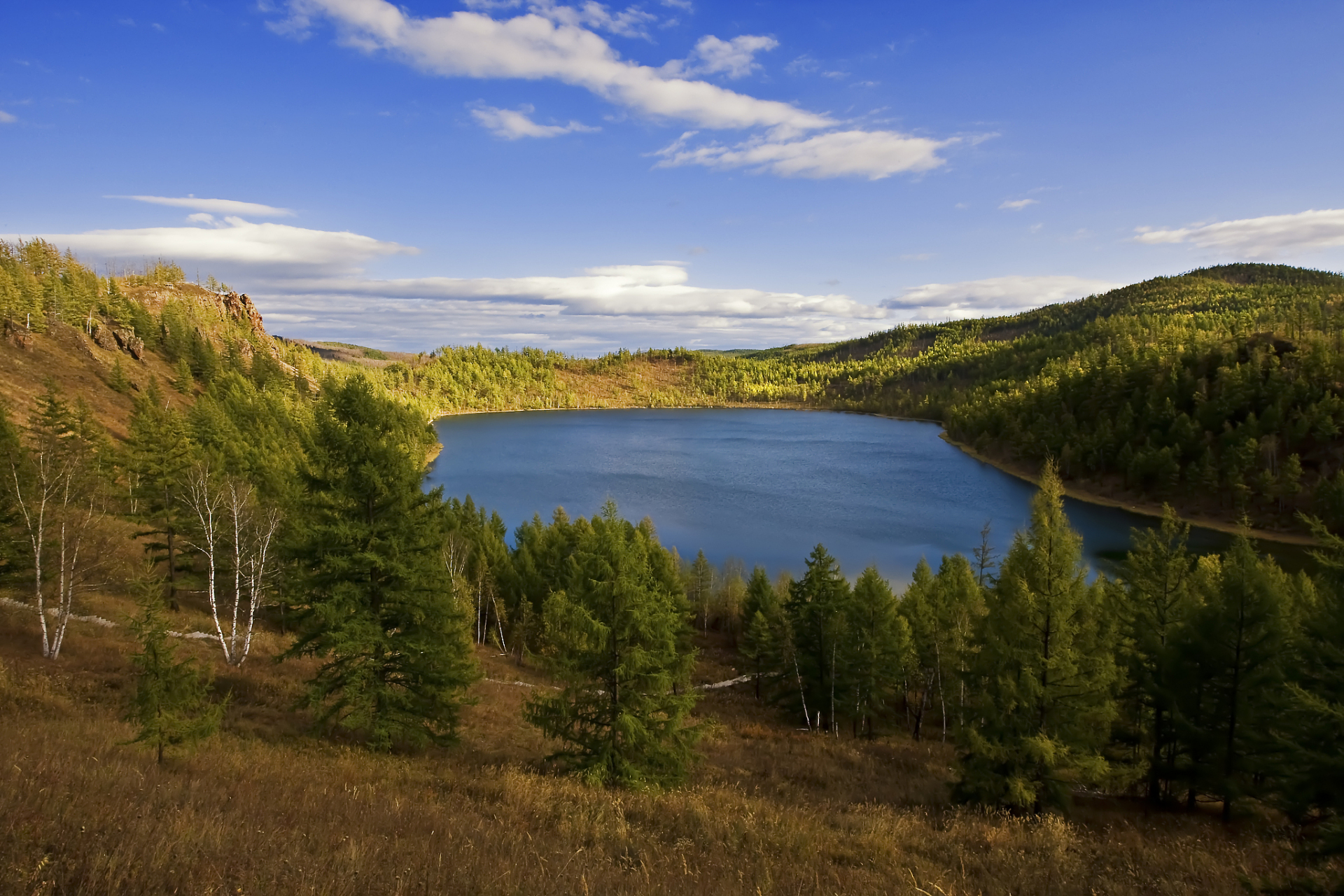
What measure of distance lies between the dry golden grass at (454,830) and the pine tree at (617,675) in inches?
42.4

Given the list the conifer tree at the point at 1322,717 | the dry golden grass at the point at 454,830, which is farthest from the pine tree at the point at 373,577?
the conifer tree at the point at 1322,717

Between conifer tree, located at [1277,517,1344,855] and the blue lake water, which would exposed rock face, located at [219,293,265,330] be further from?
conifer tree, located at [1277,517,1344,855]

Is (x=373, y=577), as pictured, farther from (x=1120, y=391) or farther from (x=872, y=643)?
(x=1120, y=391)

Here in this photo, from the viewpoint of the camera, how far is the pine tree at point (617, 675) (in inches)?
536

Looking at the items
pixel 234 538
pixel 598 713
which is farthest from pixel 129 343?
pixel 598 713

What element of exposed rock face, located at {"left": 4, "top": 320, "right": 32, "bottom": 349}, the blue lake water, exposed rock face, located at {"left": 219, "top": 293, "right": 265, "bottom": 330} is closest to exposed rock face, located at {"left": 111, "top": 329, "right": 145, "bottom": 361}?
exposed rock face, located at {"left": 4, "top": 320, "right": 32, "bottom": 349}

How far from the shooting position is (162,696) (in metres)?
10.8

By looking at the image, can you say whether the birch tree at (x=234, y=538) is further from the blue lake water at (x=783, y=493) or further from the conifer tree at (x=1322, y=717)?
the blue lake water at (x=783, y=493)

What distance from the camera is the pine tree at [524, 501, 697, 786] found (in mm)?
13617

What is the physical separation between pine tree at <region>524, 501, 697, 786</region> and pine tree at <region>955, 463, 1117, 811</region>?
7591mm

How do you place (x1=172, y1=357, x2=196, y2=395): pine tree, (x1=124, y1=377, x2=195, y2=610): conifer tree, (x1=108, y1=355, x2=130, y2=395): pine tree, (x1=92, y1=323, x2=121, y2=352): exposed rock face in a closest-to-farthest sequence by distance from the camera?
1. (x1=124, y1=377, x2=195, y2=610): conifer tree
2. (x1=108, y1=355, x2=130, y2=395): pine tree
3. (x1=172, y1=357, x2=196, y2=395): pine tree
4. (x1=92, y1=323, x2=121, y2=352): exposed rock face

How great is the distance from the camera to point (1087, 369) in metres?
113

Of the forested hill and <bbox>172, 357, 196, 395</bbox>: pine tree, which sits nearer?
the forested hill

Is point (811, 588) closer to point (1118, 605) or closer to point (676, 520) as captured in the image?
point (1118, 605)
